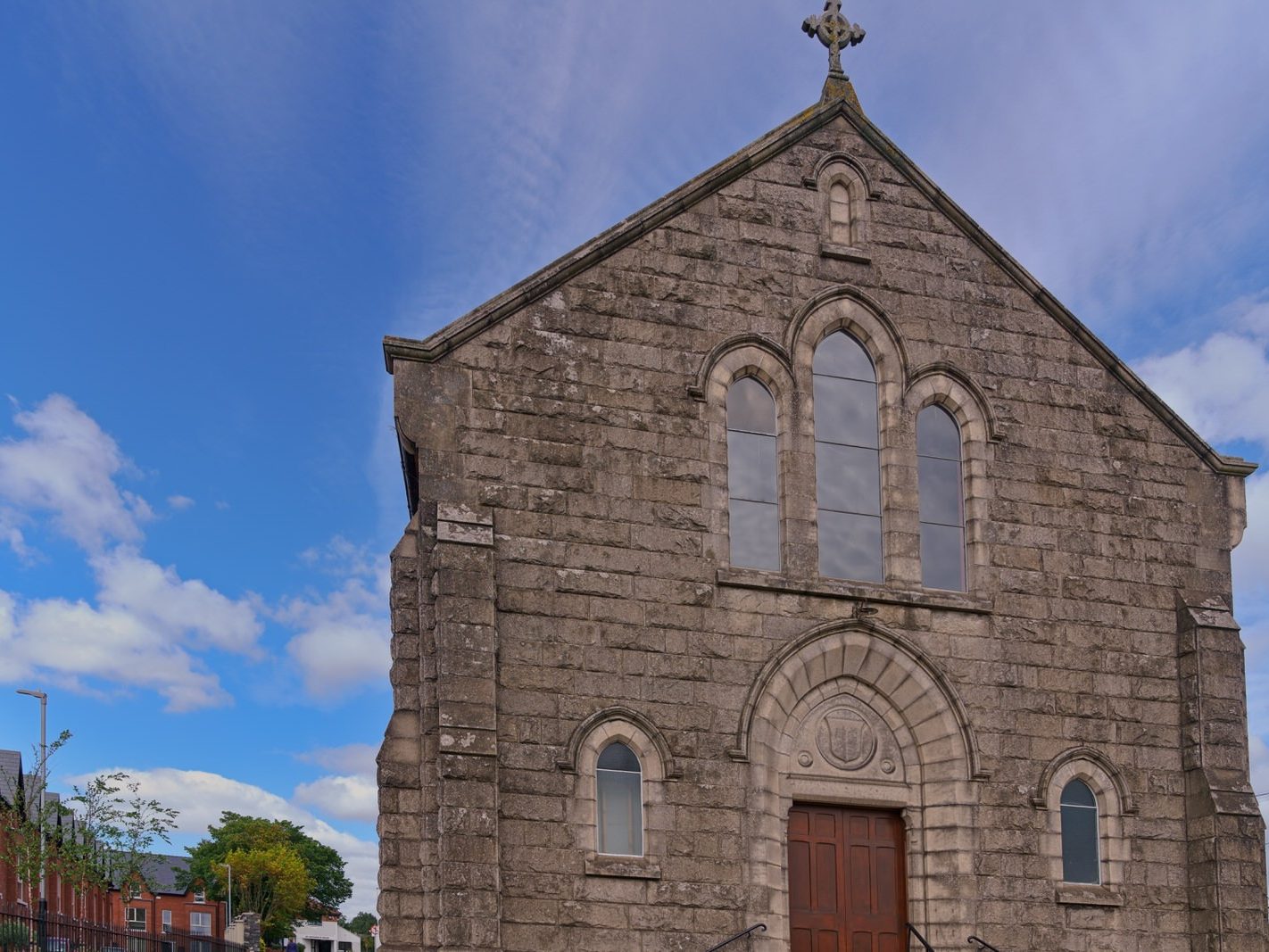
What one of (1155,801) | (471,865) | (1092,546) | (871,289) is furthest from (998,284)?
(471,865)

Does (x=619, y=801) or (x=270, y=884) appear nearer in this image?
(x=619, y=801)

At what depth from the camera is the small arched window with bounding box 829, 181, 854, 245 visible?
17.6 metres

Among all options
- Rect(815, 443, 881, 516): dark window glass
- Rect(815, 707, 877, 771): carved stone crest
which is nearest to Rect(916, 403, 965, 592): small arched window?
Rect(815, 443, 881, 516): dark window glass

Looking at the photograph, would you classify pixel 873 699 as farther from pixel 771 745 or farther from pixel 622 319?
pixel 622 319

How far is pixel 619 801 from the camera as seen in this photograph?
15.0m

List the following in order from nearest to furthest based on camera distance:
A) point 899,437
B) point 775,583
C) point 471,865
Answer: point 471,865, point 775,583, point 899,437

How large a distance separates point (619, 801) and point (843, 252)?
6.60m

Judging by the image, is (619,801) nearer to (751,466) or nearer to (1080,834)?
(751,466)

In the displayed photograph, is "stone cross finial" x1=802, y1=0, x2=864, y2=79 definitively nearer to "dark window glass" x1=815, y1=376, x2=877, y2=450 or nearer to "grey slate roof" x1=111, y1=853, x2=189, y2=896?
"dark window glass" x1=815, y1=376, x2=877, y2=450

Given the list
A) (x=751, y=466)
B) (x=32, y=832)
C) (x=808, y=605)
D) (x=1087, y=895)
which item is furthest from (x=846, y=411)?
(x=32, y=832)

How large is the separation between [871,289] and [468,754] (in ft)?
23.2

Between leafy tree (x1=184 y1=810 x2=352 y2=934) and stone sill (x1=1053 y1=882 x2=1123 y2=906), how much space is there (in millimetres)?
65347

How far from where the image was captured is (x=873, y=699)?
16.5 meters

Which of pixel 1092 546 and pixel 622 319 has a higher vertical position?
pixel 622 319
